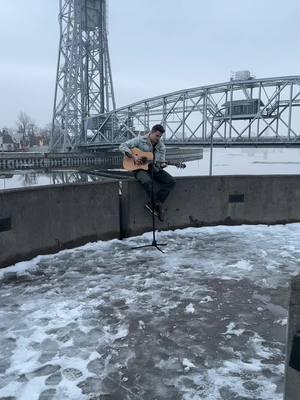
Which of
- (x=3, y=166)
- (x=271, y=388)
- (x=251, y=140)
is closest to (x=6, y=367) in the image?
(x=271, y=388)

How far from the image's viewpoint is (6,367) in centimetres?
360

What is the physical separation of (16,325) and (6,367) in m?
0.79

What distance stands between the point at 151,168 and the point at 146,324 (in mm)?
4027

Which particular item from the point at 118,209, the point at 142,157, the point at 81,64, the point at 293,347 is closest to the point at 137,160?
the point at 142,157

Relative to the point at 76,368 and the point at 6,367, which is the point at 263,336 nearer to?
the point at 76,368

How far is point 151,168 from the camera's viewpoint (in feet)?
26.2

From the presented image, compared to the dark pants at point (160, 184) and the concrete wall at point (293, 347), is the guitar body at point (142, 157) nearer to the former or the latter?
the dark pants at point (160, 184)

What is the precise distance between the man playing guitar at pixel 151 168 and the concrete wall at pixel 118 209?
0.28 meters

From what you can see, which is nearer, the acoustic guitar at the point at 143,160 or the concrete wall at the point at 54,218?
the concrete wall at the point at 54,218

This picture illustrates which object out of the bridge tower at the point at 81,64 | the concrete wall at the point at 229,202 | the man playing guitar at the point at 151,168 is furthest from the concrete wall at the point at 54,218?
the bridge tower at the point at 81,64

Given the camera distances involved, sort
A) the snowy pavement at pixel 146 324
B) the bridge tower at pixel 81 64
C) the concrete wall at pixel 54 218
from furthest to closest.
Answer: the bridge tower at pixel 81 64 < the concrete wall at pixel 54 218 < the snowy pavement at pixel 146 324

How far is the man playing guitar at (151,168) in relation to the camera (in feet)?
25.9

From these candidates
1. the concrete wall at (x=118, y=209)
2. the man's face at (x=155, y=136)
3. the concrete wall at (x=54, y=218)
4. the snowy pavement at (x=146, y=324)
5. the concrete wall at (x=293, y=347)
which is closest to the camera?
the concrete wall at (x=293, y=347)

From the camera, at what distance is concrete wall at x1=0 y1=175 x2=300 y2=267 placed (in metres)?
6.53
